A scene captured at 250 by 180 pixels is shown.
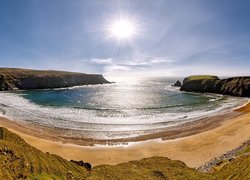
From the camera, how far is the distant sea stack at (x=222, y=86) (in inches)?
3610

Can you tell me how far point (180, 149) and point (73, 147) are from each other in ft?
44.4

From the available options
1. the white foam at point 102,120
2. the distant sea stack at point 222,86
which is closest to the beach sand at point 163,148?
the white foam at point 102,120

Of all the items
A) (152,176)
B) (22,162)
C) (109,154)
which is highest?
(22,162)

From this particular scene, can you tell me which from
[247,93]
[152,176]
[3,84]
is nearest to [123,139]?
[152,176]

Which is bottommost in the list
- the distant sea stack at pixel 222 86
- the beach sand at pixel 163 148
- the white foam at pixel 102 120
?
the beach sand at pixel 163 148

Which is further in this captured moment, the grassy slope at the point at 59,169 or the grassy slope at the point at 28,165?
the grassy slope at the point at 59,169

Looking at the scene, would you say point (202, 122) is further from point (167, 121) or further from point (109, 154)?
point (109, 154)

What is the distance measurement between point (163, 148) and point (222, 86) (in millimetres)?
86118

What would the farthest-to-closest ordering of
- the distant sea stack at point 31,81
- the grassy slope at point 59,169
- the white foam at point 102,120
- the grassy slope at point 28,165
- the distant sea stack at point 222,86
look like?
the distant sea stack at point 31,81 < the distant sea stack at point 222,86 < the white foam at point 102,120 < the grassy slope at point 59,169 < the grassy slope at point 28,165

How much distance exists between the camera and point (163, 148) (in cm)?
2878

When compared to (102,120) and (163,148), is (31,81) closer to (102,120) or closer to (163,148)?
(102,120)

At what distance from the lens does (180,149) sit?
2839 cm

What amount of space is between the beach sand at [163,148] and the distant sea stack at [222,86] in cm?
6194

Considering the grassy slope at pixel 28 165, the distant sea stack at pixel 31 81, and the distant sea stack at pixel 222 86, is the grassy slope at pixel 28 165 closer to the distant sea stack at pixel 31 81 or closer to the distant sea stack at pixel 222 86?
the distant sea stack at pixel 222 86
